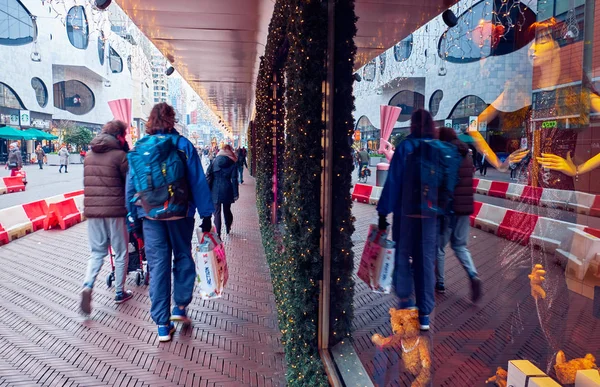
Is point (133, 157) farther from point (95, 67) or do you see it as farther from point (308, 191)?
point (95, 67)

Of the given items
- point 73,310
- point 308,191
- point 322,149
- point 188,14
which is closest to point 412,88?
point 322,149

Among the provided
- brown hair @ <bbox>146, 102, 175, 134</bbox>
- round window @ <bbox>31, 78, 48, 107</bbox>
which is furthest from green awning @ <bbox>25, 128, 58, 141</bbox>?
brown hair @ <bbox>146, 102, 175, 134</bbox>

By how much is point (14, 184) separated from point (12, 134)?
20835mm

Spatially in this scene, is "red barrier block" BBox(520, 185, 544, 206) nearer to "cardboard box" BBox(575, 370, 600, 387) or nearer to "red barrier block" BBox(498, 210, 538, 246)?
"red barrier block" BBox(498, 210, 538, 246)

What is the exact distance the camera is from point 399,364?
8.16ft

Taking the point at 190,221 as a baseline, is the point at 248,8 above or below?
above

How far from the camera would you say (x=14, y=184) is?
57.6 feet

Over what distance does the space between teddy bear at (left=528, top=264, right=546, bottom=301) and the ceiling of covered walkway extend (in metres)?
1.82

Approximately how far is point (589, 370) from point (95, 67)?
52431 millimetres

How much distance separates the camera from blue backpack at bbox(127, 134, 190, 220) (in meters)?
3.45

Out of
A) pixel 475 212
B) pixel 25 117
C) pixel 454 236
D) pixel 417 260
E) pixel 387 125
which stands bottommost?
pixel 417 260

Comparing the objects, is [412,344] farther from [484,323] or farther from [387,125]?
[387,125]

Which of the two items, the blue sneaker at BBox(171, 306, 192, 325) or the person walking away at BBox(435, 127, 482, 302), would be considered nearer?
the person walking away at BBox(435, 127, 482, 302)

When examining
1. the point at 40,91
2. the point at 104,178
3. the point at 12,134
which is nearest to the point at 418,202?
the point at 104,178
